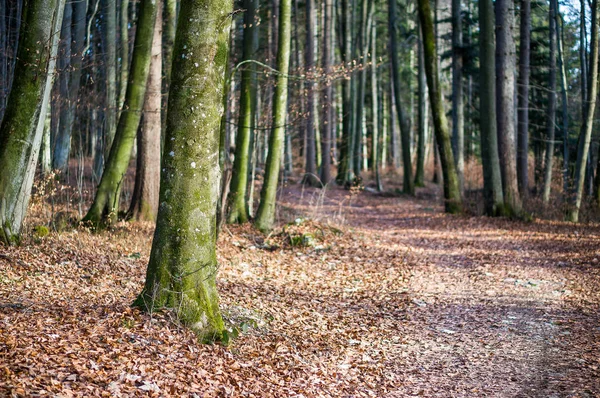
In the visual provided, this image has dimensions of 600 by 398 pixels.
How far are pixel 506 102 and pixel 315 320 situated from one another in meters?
11.8

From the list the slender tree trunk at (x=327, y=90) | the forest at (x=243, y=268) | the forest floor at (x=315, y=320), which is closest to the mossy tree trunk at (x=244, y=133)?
the forest at (x=243, y=268)

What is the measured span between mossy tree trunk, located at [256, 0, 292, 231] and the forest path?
328 centimetres

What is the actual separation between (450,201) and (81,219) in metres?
12.0

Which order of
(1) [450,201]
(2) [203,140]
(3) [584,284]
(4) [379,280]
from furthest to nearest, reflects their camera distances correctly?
(1) [450,201]
(4) [379,280]
(3) [584,284]
(2) [203,140]

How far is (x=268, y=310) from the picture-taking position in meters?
Answer: 7.37

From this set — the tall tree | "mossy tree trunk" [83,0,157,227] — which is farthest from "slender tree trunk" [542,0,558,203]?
"mossy tree trunk" [83,0,157,227]

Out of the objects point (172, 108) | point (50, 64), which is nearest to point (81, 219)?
point (50, 64)

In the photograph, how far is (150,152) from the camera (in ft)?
40.4

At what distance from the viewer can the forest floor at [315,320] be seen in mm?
4758

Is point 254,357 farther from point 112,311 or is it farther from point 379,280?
point 379,280

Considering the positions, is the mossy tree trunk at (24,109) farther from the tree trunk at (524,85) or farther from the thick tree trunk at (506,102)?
the tree trunk at (524,85)

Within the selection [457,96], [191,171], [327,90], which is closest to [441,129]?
[457,96]

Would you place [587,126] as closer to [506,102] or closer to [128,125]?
[506,102]

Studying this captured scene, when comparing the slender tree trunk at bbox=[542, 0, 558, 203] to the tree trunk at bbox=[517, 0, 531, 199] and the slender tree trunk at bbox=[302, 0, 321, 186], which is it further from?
the slender tree trunk at bbox=[302, 0, 321, 186]
